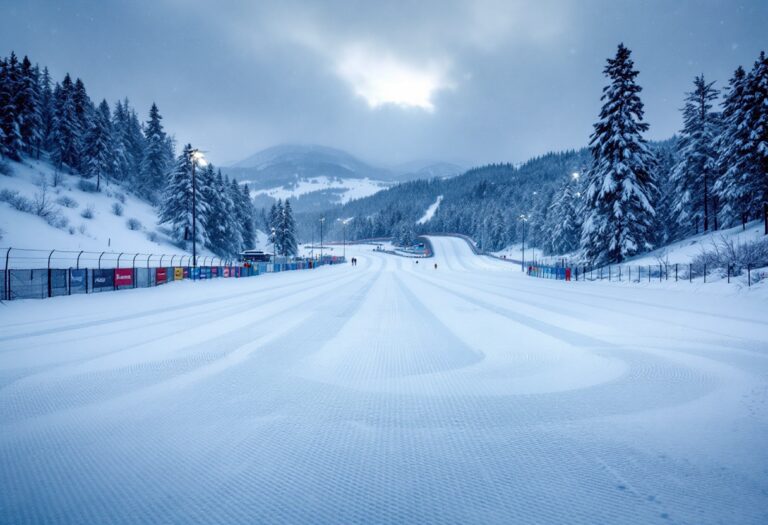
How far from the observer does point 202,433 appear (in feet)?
10.3

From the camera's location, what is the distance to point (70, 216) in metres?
39.9

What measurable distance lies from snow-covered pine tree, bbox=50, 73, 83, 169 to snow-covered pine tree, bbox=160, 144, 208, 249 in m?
20.0

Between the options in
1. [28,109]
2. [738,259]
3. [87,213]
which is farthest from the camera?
[28,109]

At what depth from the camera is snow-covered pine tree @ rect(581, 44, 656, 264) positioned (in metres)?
28.2

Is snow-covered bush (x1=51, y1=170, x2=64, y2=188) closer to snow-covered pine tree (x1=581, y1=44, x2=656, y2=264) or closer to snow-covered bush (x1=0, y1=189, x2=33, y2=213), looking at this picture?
snow-covered bush (x1=0, y1=189, x2=33, y2=213)

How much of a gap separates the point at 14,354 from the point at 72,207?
48.8m

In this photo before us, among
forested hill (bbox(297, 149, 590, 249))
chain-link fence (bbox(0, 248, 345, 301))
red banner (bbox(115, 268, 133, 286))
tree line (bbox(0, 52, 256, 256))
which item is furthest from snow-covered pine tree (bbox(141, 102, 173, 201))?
red banner (bbox(115, 268, 133, 286))

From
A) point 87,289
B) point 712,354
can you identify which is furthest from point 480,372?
point 87,289

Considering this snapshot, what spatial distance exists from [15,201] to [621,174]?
54.9 m

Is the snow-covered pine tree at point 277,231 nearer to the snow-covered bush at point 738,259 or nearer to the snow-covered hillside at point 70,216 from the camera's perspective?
the snow-covered hillside at point 70,216

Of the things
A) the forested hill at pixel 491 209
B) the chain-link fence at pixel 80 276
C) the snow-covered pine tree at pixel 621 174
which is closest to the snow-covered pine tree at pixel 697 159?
the snow-covered pine tree at pixel 621 174

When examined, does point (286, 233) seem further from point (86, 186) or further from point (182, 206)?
point (86, 186)

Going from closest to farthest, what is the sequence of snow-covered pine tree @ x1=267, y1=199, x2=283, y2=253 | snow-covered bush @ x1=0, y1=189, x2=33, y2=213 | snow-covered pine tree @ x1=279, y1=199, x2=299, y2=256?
1. snow-covered bush @ x1=0, y1=189, x2=33, y2=213
2. snow-covered pine tree @ x1=267, y1=199, x2=283, y2=253
3. snow-covered pine tree @ x1=279, y1=199, x2=299, y2=256

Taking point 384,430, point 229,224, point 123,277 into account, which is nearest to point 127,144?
point 229,224
